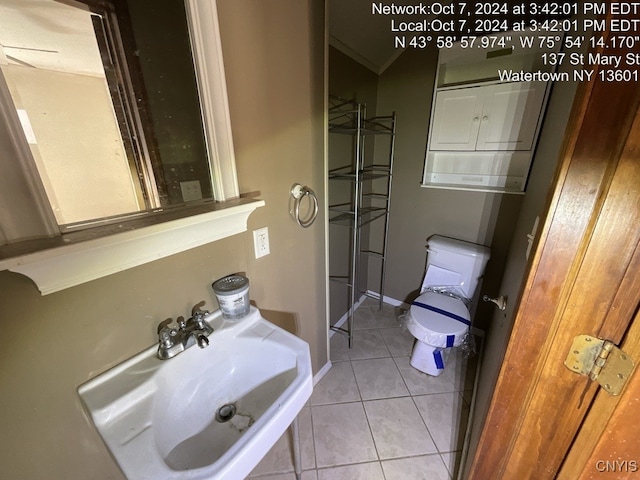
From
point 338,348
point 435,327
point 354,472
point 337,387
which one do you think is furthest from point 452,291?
point 354,472

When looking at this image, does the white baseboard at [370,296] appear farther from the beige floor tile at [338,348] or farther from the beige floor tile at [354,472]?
the beige floor tile at [354,472]

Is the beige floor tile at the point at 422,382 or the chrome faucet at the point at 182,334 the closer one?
the chrome faucet at the point at 182,334

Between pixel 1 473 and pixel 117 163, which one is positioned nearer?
pixel 1 473

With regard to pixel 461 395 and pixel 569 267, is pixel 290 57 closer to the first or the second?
pixel 569 267

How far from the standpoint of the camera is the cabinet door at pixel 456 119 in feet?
5.59

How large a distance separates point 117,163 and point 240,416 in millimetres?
846

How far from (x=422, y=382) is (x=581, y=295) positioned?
4.95ft

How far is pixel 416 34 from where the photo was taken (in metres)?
1.80

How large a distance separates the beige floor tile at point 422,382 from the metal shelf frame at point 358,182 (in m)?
0.45

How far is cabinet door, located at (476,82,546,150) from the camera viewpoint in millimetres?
1517

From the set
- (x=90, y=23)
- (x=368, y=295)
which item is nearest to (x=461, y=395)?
(x=368, y=295)

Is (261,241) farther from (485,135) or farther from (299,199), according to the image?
(485,135)

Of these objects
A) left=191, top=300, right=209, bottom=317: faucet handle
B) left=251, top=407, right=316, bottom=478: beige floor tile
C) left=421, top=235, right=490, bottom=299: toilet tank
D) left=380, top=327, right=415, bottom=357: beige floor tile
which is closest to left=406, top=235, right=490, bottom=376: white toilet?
left=421, top=235, right=490, bottom=299: toilet tank

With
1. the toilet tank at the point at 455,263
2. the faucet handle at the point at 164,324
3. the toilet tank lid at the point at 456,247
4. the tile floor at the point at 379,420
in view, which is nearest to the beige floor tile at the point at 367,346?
the tile floor at the point at 379,420
